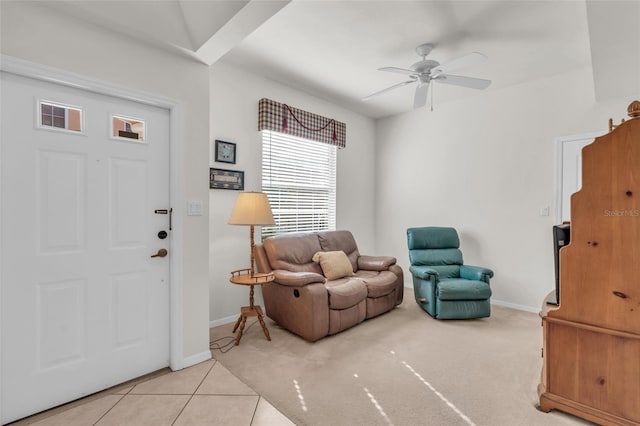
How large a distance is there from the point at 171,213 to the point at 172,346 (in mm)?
1001

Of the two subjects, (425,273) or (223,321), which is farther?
(425,273)

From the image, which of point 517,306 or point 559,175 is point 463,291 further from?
point 559,175

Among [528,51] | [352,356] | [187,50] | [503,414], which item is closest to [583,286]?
[503,414]

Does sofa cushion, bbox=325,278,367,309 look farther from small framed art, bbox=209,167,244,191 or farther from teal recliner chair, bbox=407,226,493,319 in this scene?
small framed art, bbox=209,167,244,191

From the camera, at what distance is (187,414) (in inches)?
71.2

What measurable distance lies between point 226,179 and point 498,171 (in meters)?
3.37

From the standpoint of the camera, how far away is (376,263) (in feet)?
12.6

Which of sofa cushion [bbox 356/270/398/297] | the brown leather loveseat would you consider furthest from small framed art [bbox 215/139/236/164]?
sofa cushion [bbox 356/270/398/297]

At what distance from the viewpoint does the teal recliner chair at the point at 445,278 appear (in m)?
3.30

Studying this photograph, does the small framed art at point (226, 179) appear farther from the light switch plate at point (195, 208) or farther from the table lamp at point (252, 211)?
the light switch plate at point (195, 208)

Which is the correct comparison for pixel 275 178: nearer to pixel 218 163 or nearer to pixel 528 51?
pixel 218 163

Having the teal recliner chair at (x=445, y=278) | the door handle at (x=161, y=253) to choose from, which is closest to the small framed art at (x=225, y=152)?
the door handle at (x=161, y=253)

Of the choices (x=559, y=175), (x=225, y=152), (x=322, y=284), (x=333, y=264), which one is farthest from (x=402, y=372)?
(x=559, y=175)

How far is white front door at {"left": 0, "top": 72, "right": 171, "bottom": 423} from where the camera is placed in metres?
1.75
